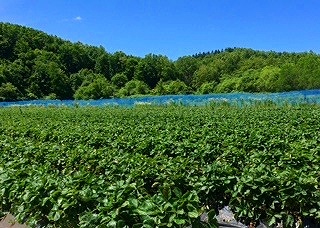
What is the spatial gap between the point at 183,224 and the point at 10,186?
233cm

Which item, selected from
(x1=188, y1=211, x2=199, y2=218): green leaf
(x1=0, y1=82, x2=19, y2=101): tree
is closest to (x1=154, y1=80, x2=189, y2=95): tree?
(x1=0, y1=82, x2=19, y2=101): tree

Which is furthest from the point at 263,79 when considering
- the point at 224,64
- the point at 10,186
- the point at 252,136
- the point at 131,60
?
the point at 10,186

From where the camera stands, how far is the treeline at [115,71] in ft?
217

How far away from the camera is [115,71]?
8962cm

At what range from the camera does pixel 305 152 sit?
5730 mm

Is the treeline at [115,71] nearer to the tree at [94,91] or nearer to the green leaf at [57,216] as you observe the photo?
the tree at [94,91]

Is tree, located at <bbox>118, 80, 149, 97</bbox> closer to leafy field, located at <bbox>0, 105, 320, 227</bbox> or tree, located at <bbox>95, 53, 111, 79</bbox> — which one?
tree, located at <bbox>95, 53, 111, 79</bbox>

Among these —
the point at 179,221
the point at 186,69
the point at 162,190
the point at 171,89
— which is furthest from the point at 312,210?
the point at 186,69

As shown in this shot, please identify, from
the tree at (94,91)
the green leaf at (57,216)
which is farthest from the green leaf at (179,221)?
the tree at (94,91)

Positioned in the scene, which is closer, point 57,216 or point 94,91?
point 57,216

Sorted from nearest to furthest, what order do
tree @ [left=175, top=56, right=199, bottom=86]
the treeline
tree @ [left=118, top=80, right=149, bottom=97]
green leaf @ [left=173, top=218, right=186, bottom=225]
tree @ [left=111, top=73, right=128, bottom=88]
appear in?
green leaf @ [left=173, top=218, right=186, bottom=225]
the treeline
tree @ [left=118, top=80, right=149, bottom=97]
tree @ [left=111, top=73, right=128, bottom=88]
tree @ [left=175, top=56, right=199, bottom=86]

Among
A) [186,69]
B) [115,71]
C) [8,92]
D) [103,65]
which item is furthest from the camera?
[186,69]

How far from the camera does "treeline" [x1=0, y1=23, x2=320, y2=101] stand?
217 feet

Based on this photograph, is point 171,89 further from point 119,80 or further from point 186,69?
point 186,69
